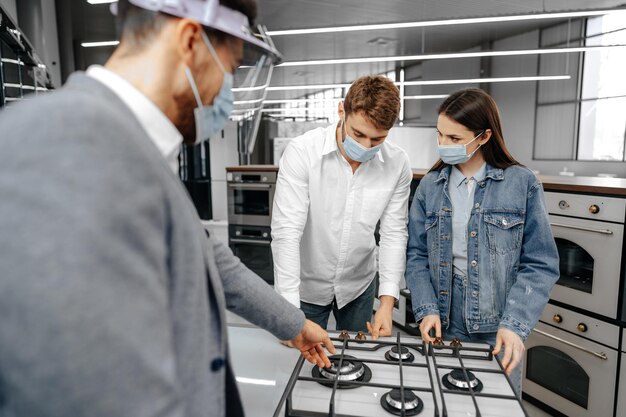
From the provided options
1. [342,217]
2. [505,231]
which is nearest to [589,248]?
[505,231]

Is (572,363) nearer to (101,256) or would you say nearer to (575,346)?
(575,346)

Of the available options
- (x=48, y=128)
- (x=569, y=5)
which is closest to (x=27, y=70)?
(x=48, y=128)

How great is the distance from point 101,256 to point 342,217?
127 cm

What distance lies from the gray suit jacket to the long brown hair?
1.15 metres

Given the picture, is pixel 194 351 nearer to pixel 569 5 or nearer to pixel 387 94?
pixel 387 94

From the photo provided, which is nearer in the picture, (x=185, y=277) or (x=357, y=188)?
(x=185, y=277)

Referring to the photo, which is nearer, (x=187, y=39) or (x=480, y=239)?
(x=187, y=39)

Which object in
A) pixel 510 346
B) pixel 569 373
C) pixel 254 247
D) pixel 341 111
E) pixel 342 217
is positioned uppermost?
pixel 341 111

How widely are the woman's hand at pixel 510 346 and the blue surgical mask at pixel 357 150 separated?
712 mm

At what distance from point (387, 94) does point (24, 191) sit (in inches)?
44.7

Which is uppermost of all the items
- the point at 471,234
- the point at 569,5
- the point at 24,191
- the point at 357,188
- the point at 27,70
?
the point at 569,5

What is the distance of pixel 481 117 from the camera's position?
1366 millimetres

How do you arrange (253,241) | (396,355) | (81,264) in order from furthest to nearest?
1. (253,241)
2. (396,355)
3. (81,264)

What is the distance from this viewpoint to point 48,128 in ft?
1.28
